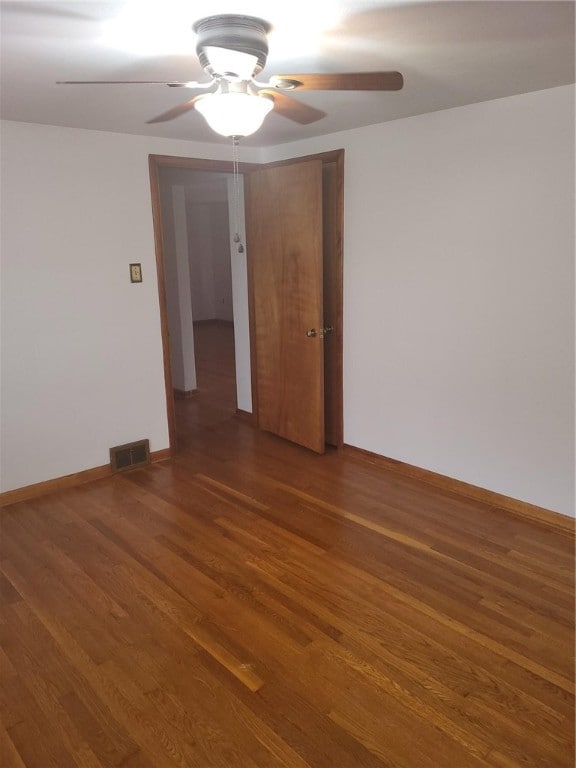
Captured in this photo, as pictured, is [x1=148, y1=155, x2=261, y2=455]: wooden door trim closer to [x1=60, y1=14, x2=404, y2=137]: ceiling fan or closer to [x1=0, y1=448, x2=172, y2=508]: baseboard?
[x1=0, y1=448, x2=172, y2=508]: baseboard

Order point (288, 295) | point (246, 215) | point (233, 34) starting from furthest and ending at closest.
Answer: point (246, 215) → point (288, 295) → point (233, 34)

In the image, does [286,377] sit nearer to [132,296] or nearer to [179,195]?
[132,296]

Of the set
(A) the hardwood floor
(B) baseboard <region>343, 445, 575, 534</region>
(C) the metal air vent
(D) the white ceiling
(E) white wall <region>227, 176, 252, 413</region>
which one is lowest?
(A) the hardwood floor

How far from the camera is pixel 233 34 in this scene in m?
1.82

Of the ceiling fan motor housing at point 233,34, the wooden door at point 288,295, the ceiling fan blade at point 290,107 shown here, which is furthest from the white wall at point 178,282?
the ceiling fan motor housing at point 233,34

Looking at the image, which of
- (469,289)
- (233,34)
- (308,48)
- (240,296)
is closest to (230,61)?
(233,34)

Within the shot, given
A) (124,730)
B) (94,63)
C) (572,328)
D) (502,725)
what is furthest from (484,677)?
(94,63)

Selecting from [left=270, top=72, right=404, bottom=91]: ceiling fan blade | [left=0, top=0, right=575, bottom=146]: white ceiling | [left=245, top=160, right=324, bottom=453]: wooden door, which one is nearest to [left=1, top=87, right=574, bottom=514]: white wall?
[left=245, top=160, right=324, bottom=453]: wooden door

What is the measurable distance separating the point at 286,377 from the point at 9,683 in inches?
108

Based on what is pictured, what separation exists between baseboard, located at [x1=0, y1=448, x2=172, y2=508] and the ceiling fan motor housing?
277 centimetres

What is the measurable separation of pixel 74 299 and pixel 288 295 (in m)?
1.49

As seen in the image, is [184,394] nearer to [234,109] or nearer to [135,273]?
[135,273]

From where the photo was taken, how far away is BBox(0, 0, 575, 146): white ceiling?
67.5 inches

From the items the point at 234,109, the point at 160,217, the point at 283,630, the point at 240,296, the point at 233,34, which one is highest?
the point at 233,34
